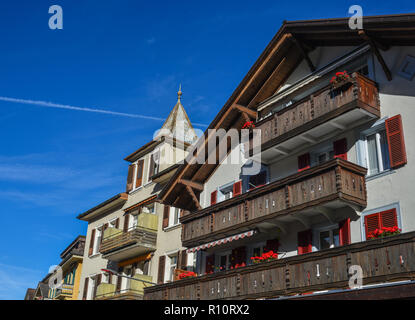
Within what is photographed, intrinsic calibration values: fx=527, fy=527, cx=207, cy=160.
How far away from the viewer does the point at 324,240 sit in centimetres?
1820

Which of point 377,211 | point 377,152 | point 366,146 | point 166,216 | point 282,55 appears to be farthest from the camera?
point 166,216

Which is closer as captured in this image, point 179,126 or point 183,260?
point 183,260

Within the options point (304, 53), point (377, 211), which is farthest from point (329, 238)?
point (304, 53)

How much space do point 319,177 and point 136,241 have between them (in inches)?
551

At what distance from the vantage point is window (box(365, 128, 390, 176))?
55.2 ft

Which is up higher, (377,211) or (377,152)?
(377,152)

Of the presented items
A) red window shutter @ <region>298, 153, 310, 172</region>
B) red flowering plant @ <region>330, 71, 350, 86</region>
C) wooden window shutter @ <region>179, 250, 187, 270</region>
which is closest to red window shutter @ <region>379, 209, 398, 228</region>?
red window shutter @ <region>298, 153, 310, 172</region>

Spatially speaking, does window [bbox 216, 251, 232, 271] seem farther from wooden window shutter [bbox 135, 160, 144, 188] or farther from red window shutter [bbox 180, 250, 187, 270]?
wooden window shutter [bbox 135, 160, 144, 188]

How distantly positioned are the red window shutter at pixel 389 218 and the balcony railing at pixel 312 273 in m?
2.01

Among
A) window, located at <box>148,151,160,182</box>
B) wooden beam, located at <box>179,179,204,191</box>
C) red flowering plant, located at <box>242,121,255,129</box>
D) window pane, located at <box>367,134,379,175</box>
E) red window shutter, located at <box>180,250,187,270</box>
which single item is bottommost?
red window shutter, located at <box>180,250,187,270</box>

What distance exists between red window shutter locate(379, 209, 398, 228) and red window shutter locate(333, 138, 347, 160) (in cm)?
278

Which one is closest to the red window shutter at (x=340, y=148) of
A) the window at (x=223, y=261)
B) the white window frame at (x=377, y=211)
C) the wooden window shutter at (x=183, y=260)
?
the white window frame at (x=377, y=211)

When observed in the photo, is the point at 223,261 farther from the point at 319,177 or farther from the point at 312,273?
the point at 312,273
